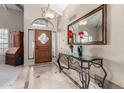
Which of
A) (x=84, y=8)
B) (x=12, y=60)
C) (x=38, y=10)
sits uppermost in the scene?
(x=38, y=10)

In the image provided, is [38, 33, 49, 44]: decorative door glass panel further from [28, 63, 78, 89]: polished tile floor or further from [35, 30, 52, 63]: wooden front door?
[28, 63, 78, 89]: polished tile floor

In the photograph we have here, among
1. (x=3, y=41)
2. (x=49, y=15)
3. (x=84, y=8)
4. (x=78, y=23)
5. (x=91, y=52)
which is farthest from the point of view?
(x=3, y=41)

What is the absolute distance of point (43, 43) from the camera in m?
7.37

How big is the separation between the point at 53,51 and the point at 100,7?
510cm

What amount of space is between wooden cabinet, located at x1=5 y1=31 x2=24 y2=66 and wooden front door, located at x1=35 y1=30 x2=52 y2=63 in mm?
1118

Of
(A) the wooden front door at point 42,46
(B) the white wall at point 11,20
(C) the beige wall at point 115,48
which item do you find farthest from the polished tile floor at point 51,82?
(B) the white wall at point 11,20

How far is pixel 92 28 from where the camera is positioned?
3488mm

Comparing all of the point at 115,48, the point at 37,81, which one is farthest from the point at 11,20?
the point at 115,48

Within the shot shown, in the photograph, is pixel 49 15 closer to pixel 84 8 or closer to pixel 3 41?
pixel 84 8

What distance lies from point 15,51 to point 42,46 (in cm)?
160

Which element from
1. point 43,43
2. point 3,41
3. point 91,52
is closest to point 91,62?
Result: point 91,52

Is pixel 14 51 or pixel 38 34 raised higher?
pixel 38 34

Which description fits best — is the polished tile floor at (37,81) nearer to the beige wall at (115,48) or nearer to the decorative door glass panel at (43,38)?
the beige wall at (115,48)

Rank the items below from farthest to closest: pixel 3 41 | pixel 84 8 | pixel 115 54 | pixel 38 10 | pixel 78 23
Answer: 1. pixel 3 41
2. pixel 38 10
3. pixel 78 23
4. pixel 84 8
5. pixel 115 54
